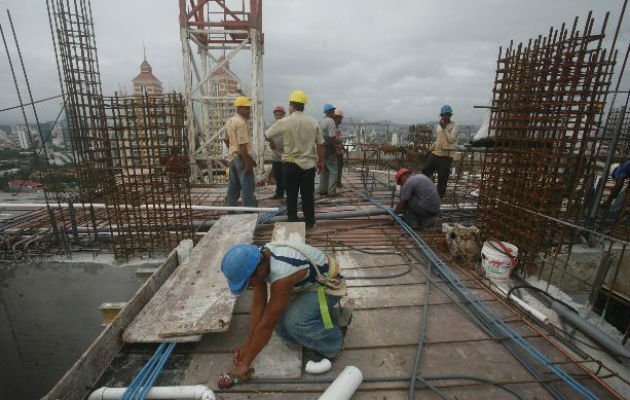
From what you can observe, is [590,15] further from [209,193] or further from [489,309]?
[209,193]

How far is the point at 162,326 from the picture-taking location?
2.95m

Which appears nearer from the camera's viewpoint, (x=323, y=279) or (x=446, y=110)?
(x=323, y=279)

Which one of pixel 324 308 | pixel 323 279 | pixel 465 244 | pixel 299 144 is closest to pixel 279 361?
pixel 324 308

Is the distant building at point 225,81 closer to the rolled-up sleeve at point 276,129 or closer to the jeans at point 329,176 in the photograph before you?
the jeans at point 329,176

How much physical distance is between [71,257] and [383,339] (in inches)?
177

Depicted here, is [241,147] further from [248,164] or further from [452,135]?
[452,135]

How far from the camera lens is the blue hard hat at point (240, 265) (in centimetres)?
226

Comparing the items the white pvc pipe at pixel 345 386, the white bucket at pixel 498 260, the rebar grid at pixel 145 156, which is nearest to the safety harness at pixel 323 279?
the white pvc pipe at pixel 345 386

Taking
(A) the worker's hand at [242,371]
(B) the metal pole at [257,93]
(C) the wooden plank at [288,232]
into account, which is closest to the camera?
(A) the worker's hand at [242,371]

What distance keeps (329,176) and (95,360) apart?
19.8 feet

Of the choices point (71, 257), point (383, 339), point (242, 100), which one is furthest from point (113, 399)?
point (242, 100)

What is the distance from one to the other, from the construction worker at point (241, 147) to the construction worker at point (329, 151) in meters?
1.60

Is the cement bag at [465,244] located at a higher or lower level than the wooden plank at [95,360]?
higher

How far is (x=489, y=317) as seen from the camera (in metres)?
3.31
